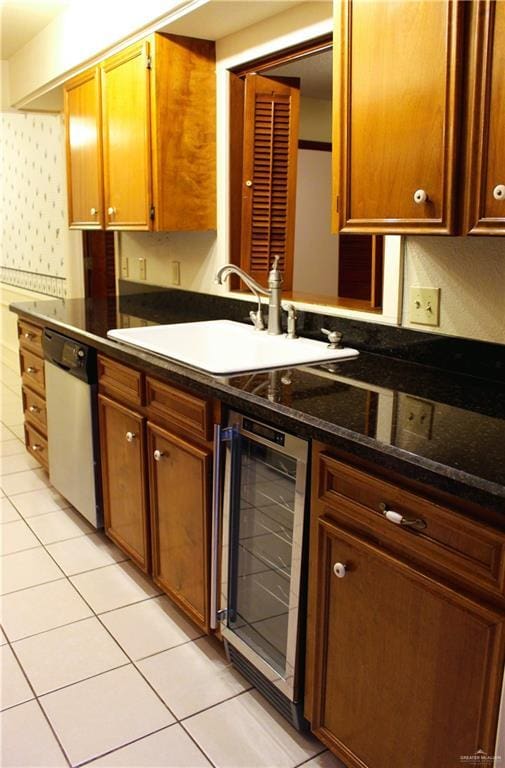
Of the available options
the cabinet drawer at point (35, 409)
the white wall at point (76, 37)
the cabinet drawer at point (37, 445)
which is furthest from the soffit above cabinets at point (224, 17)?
the cabinet drawer at point (37, 445)

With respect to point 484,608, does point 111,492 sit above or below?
below

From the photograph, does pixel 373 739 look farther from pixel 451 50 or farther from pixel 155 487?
pixel 451 50

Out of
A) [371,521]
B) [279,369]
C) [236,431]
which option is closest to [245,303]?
[279,369]

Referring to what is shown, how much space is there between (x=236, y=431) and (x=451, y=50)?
1023mm

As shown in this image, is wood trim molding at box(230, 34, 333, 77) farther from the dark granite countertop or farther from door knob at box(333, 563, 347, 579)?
door knob at box(333, 563, 347, 579)

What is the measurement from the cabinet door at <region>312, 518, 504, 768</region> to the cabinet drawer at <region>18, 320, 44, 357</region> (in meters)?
2.13

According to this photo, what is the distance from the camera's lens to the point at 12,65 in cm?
438

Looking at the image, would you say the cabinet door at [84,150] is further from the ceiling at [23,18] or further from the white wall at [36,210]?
the white wall at [36,210]

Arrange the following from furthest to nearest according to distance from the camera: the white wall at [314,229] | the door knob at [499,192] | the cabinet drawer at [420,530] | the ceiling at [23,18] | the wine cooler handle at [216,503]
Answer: the white wall at [314,229] → the ceiling at [23,18] → the wine cooler handle at [216,503] → the door knob at [499,192] → the cabinet drawer at [420,530]

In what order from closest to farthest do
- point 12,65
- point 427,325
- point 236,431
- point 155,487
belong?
point 236,431, point 427,325, point 155,487, point 12,65

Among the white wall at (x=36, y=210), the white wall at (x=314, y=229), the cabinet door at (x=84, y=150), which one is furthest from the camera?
the white wall at (x=36, y=210)

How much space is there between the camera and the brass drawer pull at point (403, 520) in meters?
1.21

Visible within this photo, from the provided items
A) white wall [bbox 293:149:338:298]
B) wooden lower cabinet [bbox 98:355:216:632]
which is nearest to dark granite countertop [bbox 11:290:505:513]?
wooden lower cabinet [bbox 98:355:216:632]

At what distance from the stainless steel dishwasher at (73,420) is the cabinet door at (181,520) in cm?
52
